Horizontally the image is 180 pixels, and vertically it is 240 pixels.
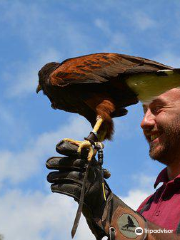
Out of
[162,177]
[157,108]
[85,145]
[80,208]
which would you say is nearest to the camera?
[80,208]

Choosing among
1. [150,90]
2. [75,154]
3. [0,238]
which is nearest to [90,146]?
[75,154]

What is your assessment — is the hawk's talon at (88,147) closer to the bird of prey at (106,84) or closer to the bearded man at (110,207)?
the bearded man at (110,207)

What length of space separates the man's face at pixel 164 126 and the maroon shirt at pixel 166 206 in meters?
0.32

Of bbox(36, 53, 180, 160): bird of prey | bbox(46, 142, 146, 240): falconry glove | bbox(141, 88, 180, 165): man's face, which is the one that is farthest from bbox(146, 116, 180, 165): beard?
bbox(46, 142, 146, 240): falconry glove

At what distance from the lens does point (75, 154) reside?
3941 millimetres

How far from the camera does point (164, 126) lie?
203 inches

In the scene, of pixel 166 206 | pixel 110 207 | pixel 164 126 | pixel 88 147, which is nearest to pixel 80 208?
pixel 110 207

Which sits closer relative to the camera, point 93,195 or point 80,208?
point 80,208

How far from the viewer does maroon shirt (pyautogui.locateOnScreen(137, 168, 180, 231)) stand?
4195 millimetres

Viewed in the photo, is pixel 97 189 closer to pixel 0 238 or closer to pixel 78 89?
pixel 78 89

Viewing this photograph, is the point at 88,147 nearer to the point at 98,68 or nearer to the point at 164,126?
the point at 98,68

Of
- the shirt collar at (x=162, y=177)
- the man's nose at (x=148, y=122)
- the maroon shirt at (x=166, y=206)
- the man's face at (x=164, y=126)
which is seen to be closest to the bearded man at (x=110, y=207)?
the maroon shirt at (x=166, y=206)

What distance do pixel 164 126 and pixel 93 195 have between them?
1.62 metres

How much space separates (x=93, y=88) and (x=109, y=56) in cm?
63
